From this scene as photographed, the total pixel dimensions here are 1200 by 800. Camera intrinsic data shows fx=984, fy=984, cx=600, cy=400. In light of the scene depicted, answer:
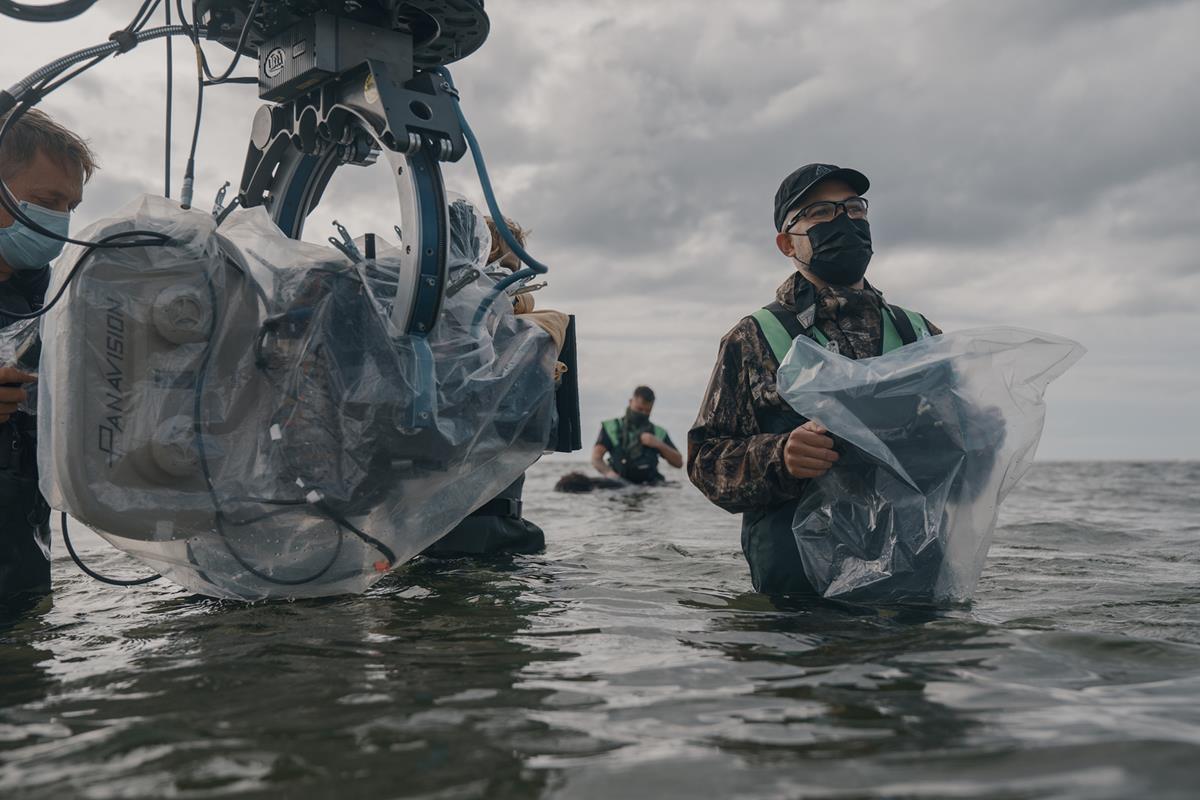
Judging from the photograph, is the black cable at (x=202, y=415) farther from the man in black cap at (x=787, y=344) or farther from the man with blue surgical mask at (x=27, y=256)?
the man in black cap at (x=787, y=344)

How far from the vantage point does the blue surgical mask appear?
3322mm

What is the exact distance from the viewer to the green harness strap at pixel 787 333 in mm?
3658

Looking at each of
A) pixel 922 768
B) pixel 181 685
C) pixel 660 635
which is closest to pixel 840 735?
pixel 922 768

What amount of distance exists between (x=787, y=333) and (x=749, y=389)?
254 mm

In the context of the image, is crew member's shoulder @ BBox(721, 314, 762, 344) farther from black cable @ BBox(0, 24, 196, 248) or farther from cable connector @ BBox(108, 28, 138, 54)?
cable connector @ BBox(108, 28, 138, 54)

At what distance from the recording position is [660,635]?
301 cm

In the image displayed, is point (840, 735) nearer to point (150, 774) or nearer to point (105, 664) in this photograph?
point (150, 774)

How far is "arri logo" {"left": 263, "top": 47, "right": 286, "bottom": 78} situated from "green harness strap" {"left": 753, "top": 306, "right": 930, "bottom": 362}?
195 centimetres

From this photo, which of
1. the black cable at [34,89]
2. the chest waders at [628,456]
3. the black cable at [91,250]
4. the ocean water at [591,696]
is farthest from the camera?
the chest waders at [628,456]

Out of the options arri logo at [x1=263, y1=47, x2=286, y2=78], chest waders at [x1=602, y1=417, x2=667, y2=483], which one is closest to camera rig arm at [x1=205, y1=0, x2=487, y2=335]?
arri logo at [x1=263, y1=47, x2=286, y2=78]

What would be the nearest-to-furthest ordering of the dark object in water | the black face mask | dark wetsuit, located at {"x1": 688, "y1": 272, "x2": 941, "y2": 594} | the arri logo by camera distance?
the arri logo < dark wetsuit, located at {"x1": 688, "y1": 272, "x2": 941, "y2": 594} < the black face mask < the dark object in water

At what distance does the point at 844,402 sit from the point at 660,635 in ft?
3.34

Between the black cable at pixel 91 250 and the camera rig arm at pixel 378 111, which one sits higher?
the camera rig arm at pixel 378 111

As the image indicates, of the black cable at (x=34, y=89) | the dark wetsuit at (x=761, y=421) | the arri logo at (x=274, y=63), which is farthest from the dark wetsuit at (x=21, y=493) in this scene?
the dark wetsuit at (x=761, y=421)
